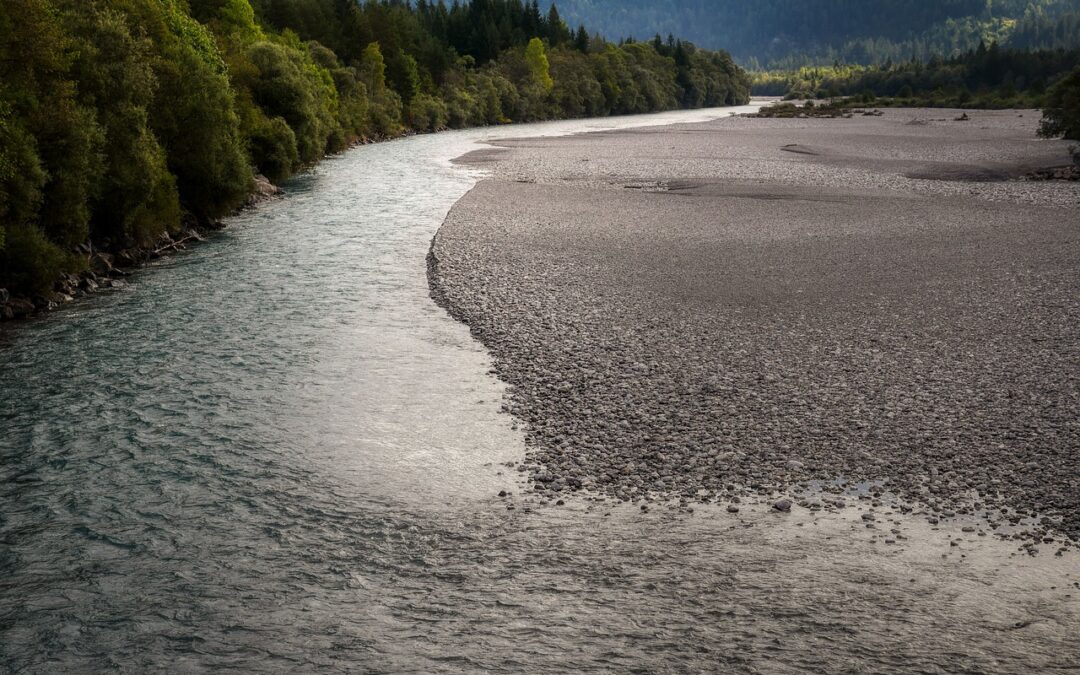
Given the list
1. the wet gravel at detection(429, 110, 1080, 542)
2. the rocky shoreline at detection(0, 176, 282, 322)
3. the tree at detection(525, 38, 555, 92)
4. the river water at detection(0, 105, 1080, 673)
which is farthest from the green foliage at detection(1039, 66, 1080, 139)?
the tree at detection(525, 38, 555, 92)

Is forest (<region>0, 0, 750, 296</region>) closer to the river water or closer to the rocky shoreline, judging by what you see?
the rocky shoreline

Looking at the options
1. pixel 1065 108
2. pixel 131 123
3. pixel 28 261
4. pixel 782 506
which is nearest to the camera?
pixel 782 506

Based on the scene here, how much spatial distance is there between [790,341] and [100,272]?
2267 cm

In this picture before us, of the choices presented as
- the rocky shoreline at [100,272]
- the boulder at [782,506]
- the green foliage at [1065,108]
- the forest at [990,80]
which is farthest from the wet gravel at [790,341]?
the forest at [990,80]

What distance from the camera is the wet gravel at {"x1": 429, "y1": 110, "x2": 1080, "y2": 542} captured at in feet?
43.2

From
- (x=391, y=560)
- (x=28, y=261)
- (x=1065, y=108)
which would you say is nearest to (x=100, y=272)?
(x=28, y=261)

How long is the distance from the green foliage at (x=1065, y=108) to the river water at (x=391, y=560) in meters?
60.4

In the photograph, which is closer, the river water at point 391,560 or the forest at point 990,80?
the river water at point 391,560

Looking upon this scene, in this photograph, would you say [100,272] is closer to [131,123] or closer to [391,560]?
[131,123]

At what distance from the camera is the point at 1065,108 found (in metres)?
61.6

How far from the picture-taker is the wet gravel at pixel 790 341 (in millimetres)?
13164

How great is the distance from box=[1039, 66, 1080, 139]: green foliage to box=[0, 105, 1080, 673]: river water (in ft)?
198

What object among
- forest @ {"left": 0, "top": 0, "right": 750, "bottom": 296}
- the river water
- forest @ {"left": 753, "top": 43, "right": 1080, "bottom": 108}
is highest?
forest @ {"left": 753, "top": 43, "right": 1080, "bottom": 108}

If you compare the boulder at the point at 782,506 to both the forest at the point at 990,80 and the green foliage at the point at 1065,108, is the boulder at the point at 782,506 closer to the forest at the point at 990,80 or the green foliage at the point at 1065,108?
the green foliage at the point at 1065,108
